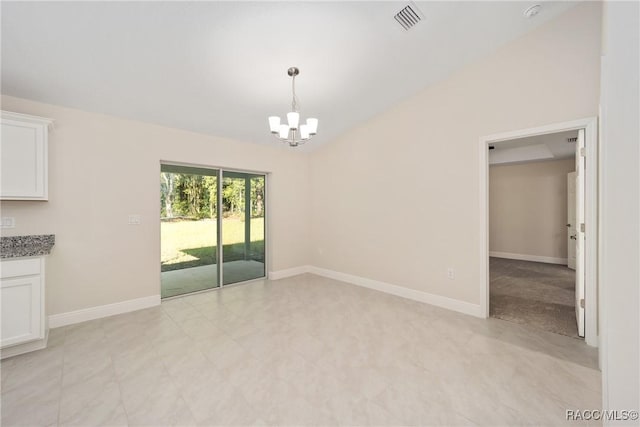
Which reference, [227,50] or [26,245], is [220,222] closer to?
[26,245]

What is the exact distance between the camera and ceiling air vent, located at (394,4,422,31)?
243cm

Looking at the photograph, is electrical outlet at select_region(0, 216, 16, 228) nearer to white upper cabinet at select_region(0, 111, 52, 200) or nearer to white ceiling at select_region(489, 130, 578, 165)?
white upper cabinet at select_region(0, 111, 52, 200)

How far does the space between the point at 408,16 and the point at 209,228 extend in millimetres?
3869

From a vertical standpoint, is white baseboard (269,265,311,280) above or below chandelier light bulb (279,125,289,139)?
below

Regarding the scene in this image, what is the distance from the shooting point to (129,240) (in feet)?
11.3

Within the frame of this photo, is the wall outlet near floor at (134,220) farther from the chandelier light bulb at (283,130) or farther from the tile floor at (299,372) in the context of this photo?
the chandelier light bulb at (283,130)

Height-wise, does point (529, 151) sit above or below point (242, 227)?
above

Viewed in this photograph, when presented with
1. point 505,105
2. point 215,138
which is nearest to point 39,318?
point 215,138

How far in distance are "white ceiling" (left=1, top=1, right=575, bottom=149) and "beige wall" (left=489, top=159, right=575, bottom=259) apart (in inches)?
195

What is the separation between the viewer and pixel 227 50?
2.60 meters

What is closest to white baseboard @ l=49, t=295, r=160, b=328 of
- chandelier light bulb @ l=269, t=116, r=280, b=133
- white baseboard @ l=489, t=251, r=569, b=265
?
chandelier light bulb @ l=269, t=116, r=280, b=133

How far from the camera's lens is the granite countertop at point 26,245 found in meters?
2.31

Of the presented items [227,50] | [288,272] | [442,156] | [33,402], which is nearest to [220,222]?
[288,272]

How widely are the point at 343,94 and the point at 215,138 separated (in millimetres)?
2139
